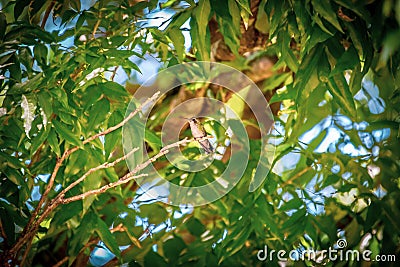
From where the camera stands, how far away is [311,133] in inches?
37.3

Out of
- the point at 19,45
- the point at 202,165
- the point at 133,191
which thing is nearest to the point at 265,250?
the point at 202,165

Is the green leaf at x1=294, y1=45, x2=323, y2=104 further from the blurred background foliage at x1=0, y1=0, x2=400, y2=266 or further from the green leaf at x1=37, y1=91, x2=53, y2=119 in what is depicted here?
the green leaf at x1=37, y1=91, x2=53, y2=119

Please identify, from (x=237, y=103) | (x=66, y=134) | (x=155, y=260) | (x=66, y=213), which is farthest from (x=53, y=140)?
(x=237, y=103)

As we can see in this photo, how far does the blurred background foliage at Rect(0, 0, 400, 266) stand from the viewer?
0.62 metres

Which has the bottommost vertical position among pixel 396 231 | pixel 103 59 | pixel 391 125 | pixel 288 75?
pixel 396 231

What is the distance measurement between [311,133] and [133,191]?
0.32 metres

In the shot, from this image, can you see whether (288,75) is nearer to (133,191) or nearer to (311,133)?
(311,133)

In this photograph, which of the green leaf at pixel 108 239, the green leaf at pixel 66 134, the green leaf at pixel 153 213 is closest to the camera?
the green leaf at pixel 66 134

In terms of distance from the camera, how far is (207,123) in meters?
0.87

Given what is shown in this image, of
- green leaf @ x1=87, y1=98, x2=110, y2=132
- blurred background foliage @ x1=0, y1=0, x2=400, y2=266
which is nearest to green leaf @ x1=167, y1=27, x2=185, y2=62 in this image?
blurred background foliage @ x1=0, y1=0, x2=400, y2=266

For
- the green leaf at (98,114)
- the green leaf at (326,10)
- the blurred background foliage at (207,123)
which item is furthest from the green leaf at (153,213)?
the green leaf at (326,10)

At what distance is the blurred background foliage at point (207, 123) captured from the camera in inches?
24.4

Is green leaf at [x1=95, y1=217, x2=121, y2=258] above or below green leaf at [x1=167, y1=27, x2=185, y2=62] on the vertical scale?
below

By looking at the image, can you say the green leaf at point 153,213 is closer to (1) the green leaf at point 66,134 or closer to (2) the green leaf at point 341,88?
(1) the green leaf at point 66,134
